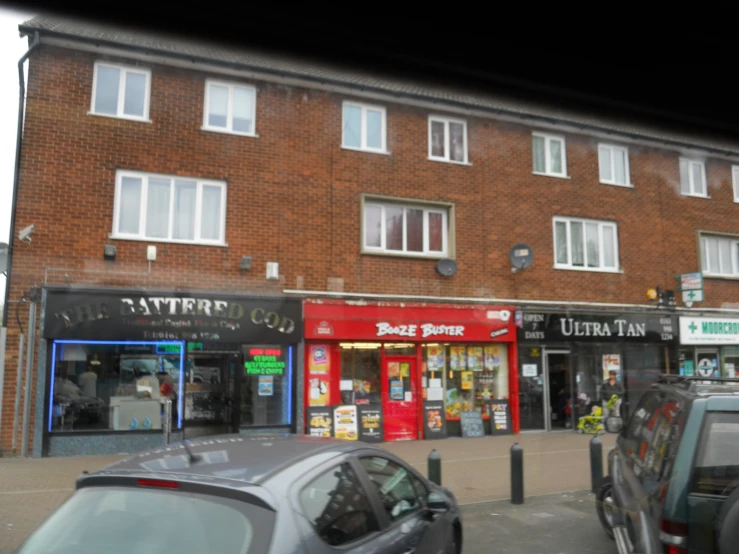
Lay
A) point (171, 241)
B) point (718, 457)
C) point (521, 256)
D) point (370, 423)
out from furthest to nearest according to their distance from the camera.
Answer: point (521, 256) < point (370, 423) < point (171, 241) < point (718, 457)

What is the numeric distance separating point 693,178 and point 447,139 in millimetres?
8353

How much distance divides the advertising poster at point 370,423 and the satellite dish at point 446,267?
136 inches

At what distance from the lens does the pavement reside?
7.07 metres

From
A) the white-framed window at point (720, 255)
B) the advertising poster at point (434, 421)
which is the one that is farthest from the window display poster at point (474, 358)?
the white-framed window at point (720, 255)

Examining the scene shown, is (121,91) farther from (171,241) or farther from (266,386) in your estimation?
(266,386)

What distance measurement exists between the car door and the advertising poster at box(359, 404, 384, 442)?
898 cm

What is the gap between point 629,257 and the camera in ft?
56.4

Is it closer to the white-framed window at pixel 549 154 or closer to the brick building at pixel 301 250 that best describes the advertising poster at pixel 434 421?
the brick building at pixel 301 250

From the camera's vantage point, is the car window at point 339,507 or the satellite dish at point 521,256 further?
the satellite dish at point 521,256

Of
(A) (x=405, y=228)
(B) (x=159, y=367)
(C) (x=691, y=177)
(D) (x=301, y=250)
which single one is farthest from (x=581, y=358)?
(B) (x=159, y=367)

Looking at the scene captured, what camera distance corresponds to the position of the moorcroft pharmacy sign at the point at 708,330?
57.2ft

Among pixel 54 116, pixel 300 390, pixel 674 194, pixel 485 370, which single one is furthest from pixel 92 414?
pixel 674 194

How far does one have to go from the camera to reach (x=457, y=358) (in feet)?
49.4

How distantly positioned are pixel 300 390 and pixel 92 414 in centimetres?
400
